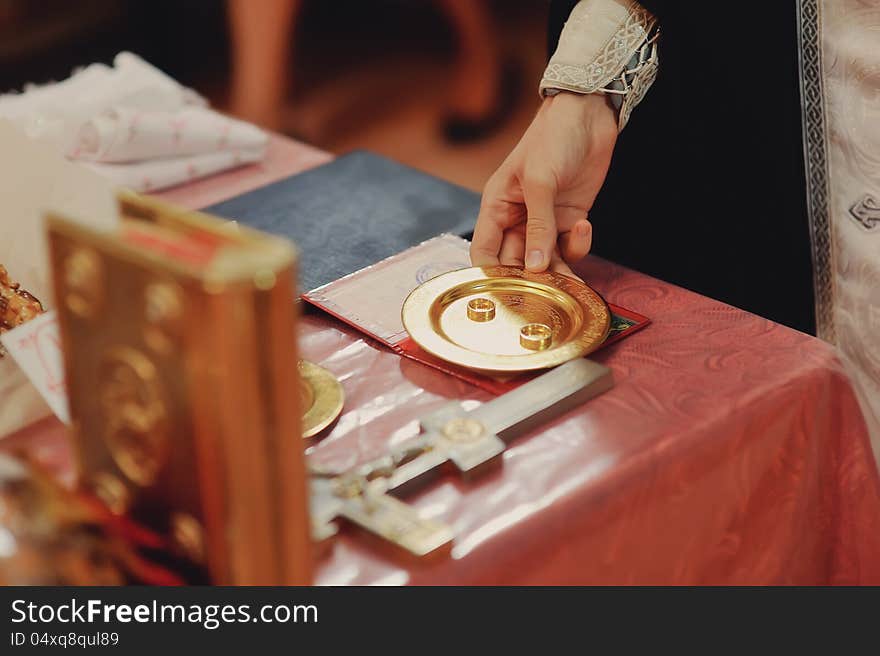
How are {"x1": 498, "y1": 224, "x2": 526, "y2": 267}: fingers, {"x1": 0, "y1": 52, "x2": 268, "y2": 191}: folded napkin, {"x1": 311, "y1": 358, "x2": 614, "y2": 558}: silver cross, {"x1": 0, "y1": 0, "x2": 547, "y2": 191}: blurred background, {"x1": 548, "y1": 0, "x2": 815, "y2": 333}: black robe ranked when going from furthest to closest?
{"x1": 0, "y1": 0, "x2": 547, "y2": 191}: blurred background, {"x1": 0, "y1": 52, "x2": 268, "y2": 191}: folded napkin, {"x1": 548, "y1": 0, "x2": 815, "y2": 333}: black robe, {"x1": 498, "y1": 224, "x2": 526, "y2": 267}: fingers, {"x1": 311, "y1": 358, "x2": 614, "y2": 558}: silver cross

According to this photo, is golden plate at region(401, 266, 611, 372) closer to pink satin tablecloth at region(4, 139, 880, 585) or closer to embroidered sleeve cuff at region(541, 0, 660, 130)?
pink satin tablecloth at region(4, 139, 880, 585)

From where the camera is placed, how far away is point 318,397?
73cm

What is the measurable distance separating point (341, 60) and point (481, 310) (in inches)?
134

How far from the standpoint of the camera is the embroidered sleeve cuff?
96 cm

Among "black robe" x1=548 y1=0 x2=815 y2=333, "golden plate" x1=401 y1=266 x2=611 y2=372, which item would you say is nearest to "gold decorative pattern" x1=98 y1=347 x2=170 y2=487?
"golden plate" x1=401 y1=266 x2=611 y2=372

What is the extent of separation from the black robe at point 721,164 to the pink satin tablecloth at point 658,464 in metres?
0.24

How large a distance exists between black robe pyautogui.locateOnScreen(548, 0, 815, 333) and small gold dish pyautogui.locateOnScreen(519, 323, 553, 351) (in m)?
0.42

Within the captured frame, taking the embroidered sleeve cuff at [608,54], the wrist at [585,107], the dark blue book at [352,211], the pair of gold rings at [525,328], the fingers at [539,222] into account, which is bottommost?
the dark blue book at [352,211]

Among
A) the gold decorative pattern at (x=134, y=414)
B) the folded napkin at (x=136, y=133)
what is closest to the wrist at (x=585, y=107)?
the folded napkin at (x=136, y=133)

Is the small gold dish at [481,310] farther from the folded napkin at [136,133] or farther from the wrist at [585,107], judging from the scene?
the folded napkin at [136,133]

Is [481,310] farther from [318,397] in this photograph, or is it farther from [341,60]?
[341,60]

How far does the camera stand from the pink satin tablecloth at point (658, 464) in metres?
0.62

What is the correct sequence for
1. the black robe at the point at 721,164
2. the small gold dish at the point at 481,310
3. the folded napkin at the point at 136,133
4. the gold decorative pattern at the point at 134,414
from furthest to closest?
the folded napkin at the point at 136,133
the black robe at the point at 721,164
the small gold dish at the point at 481,310
the gold decorative pattern at the point at 134,414
